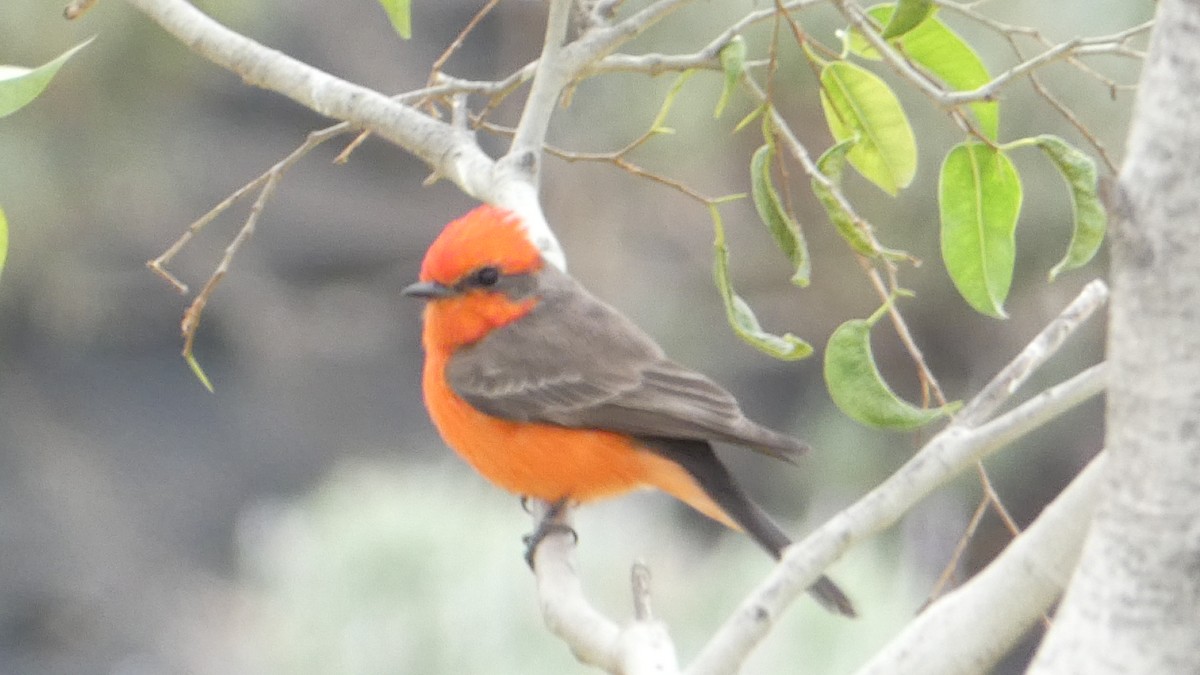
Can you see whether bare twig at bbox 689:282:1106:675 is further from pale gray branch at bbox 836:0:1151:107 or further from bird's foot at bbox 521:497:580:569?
bird's foot at bbox 521:497:580:569

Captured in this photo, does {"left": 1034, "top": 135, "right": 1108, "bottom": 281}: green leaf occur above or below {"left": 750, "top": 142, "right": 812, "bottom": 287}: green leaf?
below

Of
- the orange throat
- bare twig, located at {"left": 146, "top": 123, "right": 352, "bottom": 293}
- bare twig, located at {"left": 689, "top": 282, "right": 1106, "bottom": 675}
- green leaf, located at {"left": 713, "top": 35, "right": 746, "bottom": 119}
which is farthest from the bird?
bare twig, located at {"left": 689, "top": 282, "right": 1106, "bottom": 675}

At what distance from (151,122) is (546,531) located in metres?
3.37

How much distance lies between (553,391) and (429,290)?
223 mm

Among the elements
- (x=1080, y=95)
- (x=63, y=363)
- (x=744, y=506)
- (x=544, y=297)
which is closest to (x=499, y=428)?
(x=544, y=297)

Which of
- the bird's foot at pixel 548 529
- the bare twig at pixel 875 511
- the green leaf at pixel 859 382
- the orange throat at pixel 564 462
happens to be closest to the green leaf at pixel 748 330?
the green leaf at pixel 859 382

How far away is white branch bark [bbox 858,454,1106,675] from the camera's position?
823 mm

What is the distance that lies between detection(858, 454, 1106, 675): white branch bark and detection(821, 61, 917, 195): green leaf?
720 millimetres

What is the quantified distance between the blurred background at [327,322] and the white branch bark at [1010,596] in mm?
2081

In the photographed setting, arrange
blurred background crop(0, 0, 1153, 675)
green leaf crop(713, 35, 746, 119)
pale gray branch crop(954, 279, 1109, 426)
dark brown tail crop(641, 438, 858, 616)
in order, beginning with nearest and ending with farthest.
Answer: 1. pale gray branch crop(954, 279, 1109, 426)
2. green leaf crop(713, 35, 746, 119)
3. dark brown tail crop(641, 438, 858, 616)
4. blurred background crop(0, 0, 1153, 675)

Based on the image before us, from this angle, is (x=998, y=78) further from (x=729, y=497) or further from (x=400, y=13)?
(x=729, y=497)

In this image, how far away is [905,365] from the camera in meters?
4.82

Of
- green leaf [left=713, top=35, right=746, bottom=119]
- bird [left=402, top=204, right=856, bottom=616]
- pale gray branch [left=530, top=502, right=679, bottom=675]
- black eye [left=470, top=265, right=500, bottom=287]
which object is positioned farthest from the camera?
black eye [left=470, top=265, right=500, bottom=287]

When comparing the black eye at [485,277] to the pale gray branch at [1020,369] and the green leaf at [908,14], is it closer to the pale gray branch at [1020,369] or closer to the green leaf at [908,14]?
the green leaf at [908,14]
